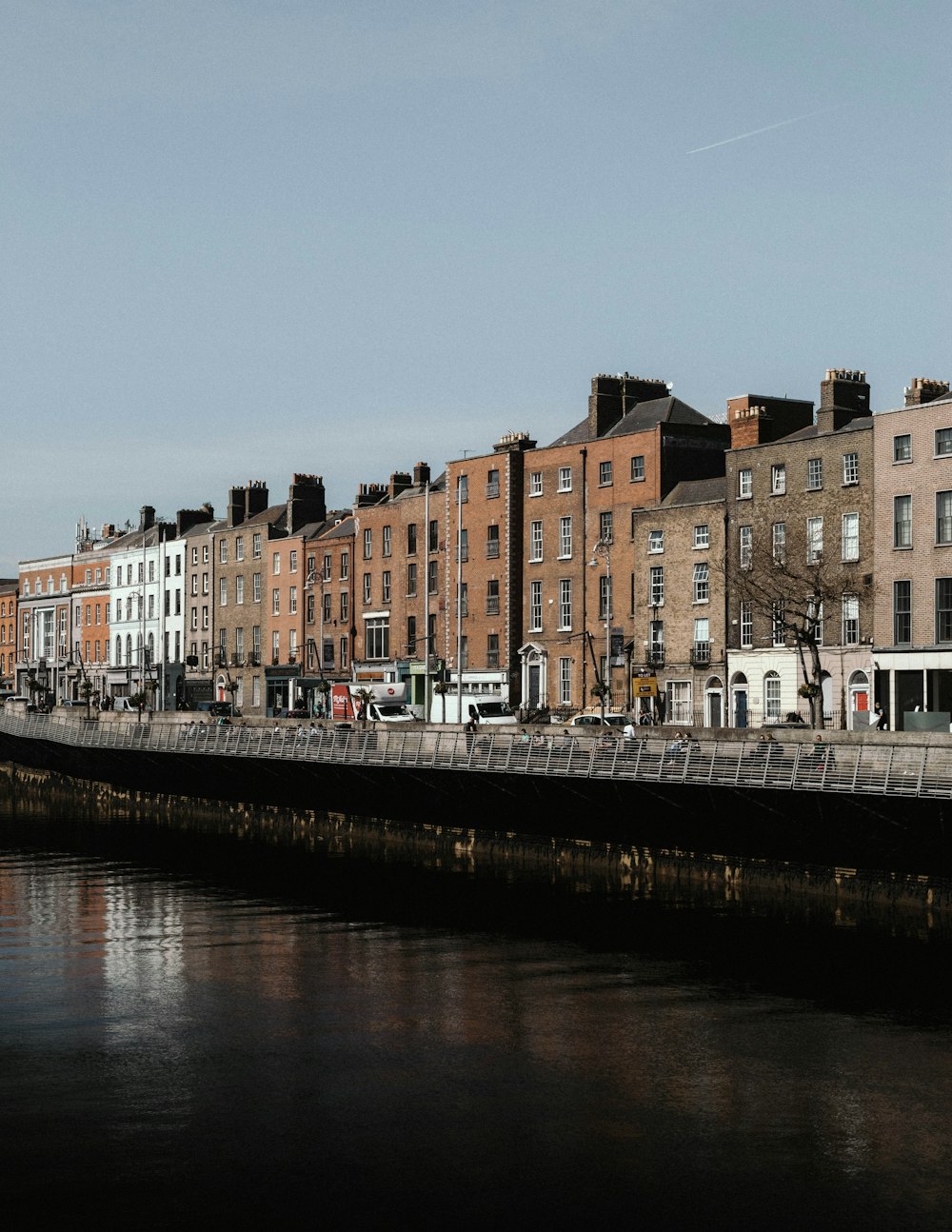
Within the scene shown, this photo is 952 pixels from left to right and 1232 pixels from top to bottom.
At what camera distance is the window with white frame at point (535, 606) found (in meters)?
84.8

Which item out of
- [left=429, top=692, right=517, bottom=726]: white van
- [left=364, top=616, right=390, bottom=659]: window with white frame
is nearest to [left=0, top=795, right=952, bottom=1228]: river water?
[left=429, top=692, right=517, bottom=726]: white van

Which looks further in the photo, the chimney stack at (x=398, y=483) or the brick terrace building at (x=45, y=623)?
the brick terrace building at (x=45, y=623)

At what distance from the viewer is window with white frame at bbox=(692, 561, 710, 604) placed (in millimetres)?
73625

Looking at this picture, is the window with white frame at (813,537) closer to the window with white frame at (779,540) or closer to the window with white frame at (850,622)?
Answer: the window with white frame at (779,540)

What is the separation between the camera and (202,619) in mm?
118312

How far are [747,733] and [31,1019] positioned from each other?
106 ft

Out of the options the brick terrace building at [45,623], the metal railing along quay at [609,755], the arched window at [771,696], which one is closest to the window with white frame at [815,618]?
the arched window at [771,696]

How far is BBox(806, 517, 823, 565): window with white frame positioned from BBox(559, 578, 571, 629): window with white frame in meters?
17.1

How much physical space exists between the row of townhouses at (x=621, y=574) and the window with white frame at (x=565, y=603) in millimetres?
99

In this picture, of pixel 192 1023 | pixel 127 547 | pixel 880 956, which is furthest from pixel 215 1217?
pixel 127 547

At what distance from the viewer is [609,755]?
51.8m

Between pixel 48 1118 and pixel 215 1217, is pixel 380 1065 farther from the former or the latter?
pixel 215 1217

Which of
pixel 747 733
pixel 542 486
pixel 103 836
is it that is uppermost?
pixel 542 486

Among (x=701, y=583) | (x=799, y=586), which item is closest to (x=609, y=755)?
(x=799, y=586)
